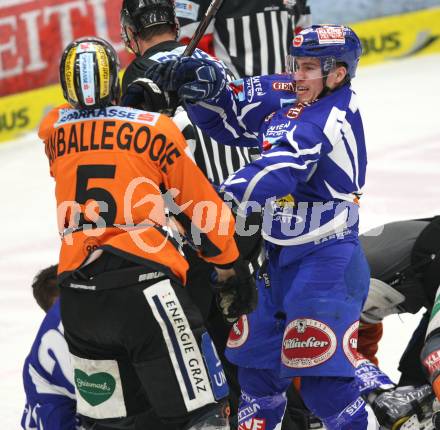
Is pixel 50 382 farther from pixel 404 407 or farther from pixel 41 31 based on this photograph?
pixel 41 31

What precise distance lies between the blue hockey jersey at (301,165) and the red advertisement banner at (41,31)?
16.3ft

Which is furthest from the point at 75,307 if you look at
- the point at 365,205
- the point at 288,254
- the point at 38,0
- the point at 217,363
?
the point at 38,0

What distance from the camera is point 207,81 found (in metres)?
3.92

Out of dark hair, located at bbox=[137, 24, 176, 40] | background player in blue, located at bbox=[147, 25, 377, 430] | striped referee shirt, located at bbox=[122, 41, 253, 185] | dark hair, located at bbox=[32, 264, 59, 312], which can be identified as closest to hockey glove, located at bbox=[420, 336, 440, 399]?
background player in blue, located at bbox=[147, 25, 377, 430]

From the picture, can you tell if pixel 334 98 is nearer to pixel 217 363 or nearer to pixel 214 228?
pixel 214 228

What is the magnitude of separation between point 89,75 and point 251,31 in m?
2.42

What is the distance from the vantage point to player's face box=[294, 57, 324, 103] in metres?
3.77

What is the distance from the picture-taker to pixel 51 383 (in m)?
4.01

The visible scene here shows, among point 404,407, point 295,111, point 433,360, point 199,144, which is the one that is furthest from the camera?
point 199,144

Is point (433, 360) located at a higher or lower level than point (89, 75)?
lower

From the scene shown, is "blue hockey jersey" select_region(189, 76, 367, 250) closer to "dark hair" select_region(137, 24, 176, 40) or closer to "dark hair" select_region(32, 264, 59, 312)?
"dark hair" select_region(137, 24, 176, 40)

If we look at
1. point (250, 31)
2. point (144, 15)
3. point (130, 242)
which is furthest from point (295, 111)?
point (250, 31)

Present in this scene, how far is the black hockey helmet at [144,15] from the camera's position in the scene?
4445 millimetres

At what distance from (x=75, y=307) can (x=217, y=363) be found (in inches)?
17.4
